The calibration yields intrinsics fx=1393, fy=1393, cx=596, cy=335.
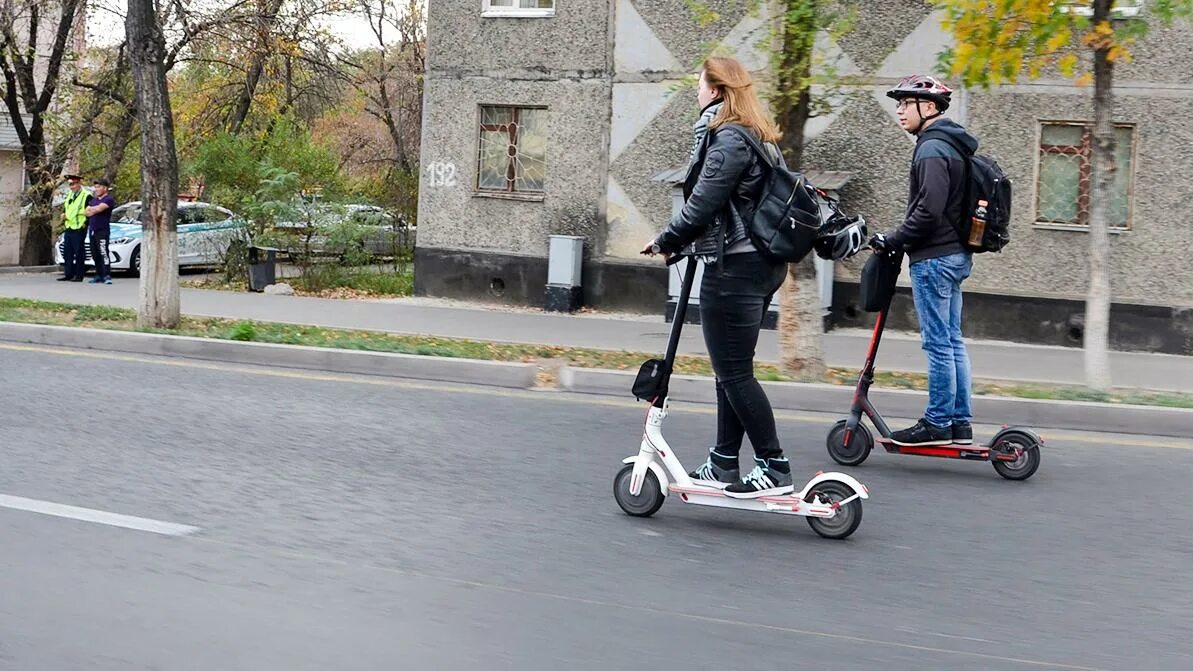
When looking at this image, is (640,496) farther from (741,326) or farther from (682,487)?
(741,326)

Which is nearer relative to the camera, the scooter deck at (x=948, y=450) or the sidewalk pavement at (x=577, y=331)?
the scooter deck at (x=948, y=450)

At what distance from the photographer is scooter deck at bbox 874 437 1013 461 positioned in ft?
23.0

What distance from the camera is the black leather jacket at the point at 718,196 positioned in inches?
217

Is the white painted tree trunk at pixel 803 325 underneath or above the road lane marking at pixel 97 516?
above

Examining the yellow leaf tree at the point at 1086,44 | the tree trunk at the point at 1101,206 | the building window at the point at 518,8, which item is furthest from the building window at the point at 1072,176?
the building window at the point at 518,8

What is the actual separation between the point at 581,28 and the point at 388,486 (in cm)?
1249

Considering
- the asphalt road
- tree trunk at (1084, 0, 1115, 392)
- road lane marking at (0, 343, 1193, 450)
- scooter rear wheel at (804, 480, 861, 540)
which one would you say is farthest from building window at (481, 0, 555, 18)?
scooter rear wheel at (804, 480, 861, 540)

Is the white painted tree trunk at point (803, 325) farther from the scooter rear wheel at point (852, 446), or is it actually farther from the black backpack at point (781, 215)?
the black backpack at point (781, 215)

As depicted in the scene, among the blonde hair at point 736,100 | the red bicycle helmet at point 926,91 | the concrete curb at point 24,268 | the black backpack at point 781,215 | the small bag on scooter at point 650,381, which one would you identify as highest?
the red bicycle helmet at point 926,91

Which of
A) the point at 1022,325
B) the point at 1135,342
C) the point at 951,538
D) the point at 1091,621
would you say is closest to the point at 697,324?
the point at 1022,325

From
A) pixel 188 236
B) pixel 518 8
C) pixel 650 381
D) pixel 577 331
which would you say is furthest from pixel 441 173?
pixel 650 381

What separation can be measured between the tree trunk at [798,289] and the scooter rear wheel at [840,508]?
201 inches

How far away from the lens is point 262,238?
20734mm

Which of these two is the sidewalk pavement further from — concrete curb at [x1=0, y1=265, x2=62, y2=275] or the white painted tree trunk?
concrete curb at [x1=0, y1=265, x2=62, y2=275]
